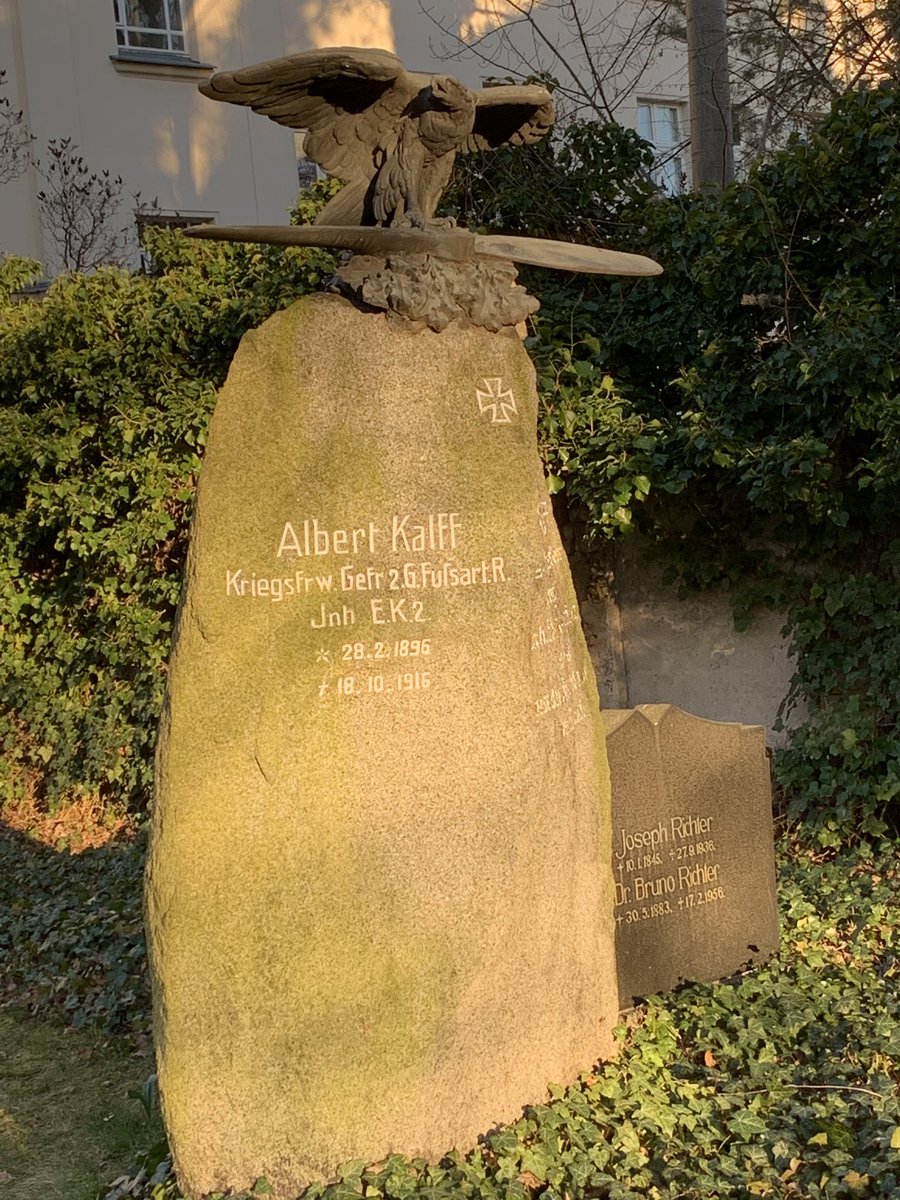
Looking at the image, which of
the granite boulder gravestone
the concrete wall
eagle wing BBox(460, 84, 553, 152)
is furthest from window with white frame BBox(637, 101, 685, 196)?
the granite boulder gravestone

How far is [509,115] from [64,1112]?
3.91m

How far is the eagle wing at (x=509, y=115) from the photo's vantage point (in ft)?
12.7

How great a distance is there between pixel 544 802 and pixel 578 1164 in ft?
3.29

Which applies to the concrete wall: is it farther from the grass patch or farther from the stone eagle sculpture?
the stone eagle sculpture

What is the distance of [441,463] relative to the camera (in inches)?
140

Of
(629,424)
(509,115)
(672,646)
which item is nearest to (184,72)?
(629,424)

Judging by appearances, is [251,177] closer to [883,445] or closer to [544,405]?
[544,405]

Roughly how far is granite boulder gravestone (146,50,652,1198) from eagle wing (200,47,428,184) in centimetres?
1

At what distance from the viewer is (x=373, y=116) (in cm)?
373

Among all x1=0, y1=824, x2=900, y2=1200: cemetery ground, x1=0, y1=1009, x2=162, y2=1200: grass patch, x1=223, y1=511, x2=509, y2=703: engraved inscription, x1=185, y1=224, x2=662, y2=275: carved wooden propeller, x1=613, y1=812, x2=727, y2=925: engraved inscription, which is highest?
x1=185, y1=224, x2=662, y2=275: carved wooden propeller

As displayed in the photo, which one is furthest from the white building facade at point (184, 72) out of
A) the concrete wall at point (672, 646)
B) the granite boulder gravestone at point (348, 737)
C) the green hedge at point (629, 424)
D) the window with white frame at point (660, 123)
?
the granite boulder gravestone at point (348, 737)

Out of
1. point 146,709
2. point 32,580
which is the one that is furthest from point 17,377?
point 146,709

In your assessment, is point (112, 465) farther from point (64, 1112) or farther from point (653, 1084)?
point (653, 1084)

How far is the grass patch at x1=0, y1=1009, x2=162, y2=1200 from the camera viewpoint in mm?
4117
